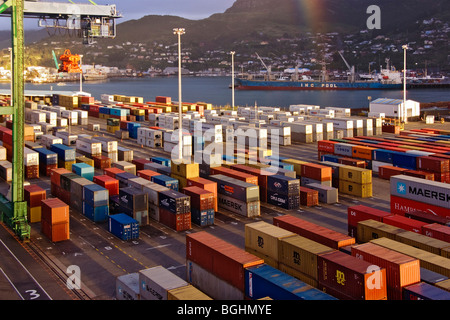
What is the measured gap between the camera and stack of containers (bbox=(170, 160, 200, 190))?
142 ft

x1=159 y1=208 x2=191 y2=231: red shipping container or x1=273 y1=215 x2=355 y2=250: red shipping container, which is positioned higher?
x1=273 y1=215 x2=355 y2=250: red shipping container

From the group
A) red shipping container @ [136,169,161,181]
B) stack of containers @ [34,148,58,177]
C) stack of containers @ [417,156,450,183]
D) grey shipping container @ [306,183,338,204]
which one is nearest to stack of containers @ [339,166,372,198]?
grey shipping container @ [306,183,338,204]

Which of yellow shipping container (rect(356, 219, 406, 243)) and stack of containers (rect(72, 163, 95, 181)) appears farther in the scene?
stack of containers (rect(72, 163, 95, 181))

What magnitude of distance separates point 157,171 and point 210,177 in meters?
6.81

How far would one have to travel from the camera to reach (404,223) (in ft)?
103

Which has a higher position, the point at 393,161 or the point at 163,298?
the point at 393,161

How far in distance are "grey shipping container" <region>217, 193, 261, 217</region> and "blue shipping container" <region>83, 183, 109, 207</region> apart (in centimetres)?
934

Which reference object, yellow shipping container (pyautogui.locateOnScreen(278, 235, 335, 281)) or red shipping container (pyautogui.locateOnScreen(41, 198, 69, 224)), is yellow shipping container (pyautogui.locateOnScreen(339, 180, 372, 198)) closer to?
yellow shipping container (pyautogui.locateOnScreen(278, 235, 335, 281))

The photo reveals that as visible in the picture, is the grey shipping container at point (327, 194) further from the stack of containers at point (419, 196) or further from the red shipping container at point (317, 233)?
the red shipping container at point (317, 233)

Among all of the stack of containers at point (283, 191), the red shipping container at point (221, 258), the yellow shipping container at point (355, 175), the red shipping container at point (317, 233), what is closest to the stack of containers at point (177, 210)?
the red shipping container at point (317, 233)

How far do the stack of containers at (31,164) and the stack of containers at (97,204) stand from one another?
1654 cm
